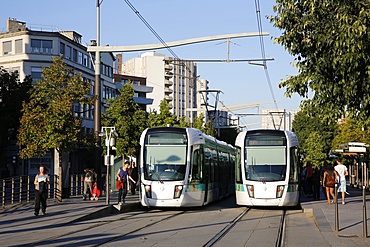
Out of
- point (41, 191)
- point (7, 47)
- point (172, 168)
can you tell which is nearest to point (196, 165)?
point (172, 168)

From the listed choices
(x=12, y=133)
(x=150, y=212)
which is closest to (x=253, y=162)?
(x=150, y=212)

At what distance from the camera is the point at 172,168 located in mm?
25750

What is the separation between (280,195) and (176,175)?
4.11 metres

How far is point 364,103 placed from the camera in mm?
14898

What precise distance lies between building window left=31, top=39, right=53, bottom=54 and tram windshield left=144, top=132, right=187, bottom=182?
157ft

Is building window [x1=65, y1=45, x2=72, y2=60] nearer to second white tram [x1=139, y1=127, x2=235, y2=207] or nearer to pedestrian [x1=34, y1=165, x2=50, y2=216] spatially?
second white tram [x1=139, y1=127, x2=235, y2=207]

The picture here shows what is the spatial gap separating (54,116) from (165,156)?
523 cm

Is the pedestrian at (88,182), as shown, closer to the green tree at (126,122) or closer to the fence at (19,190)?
the fence at (19,190)

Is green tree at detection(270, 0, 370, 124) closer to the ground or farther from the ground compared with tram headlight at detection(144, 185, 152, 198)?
farther from the ground

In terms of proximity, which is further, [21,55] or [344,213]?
[21,55]

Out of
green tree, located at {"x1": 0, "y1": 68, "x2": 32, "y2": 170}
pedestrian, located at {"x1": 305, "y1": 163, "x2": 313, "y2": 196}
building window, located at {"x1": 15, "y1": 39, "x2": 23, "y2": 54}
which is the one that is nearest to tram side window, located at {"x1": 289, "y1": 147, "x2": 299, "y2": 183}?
pedestrian, located at {"x1": 305, "y1": 163, "x2": 313, "y2": 196}

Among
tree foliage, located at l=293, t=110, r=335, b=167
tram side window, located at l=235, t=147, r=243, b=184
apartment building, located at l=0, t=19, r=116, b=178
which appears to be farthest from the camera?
tree foliage, located at l=293, t=110, r=335, b=167

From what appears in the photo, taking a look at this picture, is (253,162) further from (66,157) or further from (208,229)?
(66,157)

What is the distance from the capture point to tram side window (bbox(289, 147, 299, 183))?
26391mm
